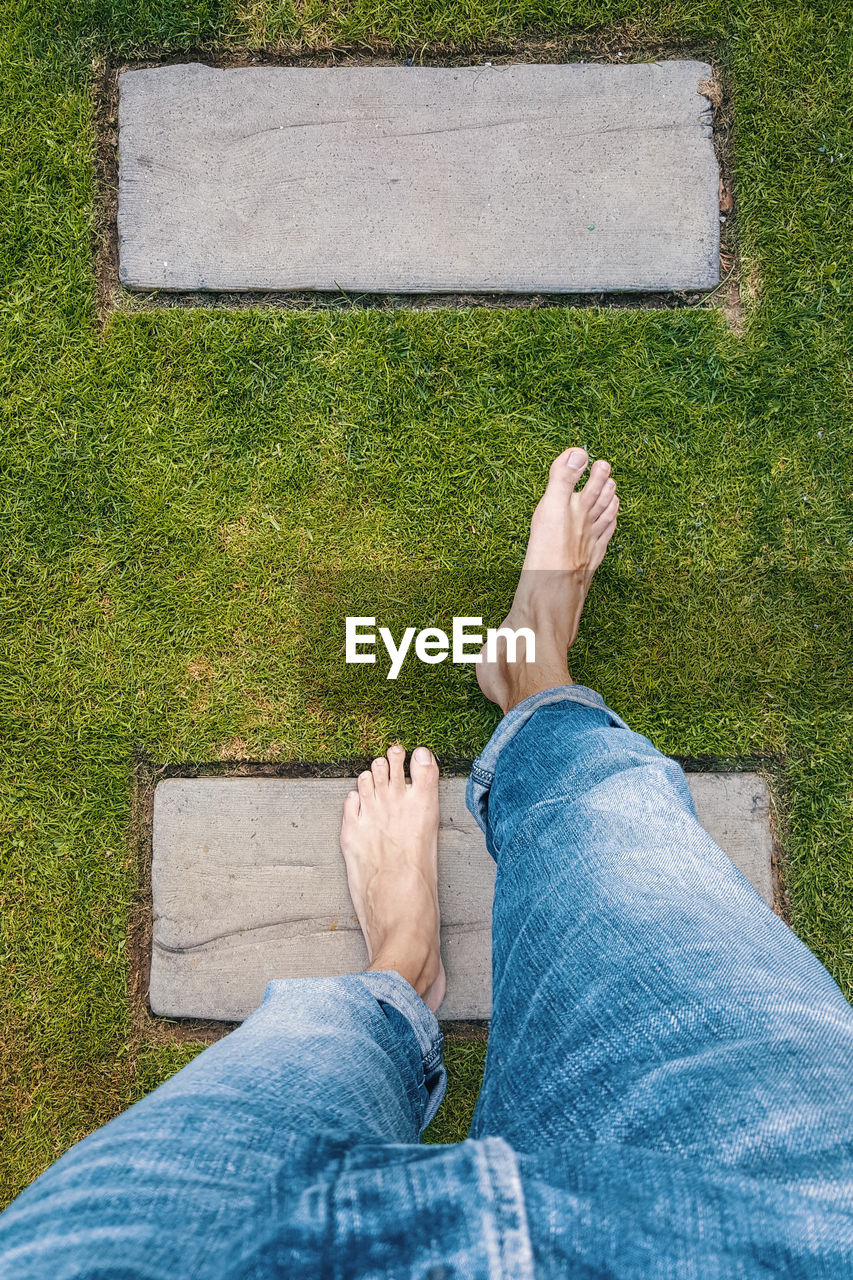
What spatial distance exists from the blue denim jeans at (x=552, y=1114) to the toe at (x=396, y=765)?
1.44 ft

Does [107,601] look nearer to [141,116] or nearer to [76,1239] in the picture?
[141,116]

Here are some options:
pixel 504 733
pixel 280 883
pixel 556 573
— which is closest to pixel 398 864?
pixel 280 883

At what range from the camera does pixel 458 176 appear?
1.95 meters

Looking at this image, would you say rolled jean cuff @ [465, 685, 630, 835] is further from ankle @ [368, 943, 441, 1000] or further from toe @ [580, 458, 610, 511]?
toe @ [580, 458, 610, 511]

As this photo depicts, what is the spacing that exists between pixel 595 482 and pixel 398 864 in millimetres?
1040

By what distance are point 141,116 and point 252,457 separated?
3.04ft

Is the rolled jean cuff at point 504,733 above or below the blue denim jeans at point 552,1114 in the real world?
above

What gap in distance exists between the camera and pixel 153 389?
1960 mm

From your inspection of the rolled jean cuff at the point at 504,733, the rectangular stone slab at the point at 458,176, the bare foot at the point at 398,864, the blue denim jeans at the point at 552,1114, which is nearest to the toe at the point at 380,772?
the bare foot at the point at 398,864

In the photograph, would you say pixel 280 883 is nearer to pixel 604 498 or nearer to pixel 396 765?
pixel 396 765

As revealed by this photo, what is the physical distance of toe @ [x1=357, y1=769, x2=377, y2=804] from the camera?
1866mm

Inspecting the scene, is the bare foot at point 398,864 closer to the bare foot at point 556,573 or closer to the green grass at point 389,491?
the green grass at point 389,491

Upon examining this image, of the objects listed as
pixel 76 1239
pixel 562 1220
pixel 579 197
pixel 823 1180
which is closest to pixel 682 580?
pixel 579 197

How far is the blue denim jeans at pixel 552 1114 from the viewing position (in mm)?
734
